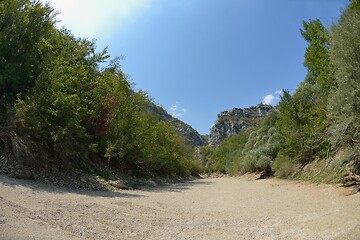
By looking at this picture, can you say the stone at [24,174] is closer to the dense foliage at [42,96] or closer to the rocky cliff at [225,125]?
the dense foliage at [42,96]

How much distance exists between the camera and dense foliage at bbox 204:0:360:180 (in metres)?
13.5

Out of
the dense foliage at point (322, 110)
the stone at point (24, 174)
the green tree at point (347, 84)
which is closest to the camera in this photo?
the green tree at point (347, 84)

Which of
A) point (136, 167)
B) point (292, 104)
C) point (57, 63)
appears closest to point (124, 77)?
Result: point (136, 167)

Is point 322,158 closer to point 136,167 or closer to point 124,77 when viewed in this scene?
point 136,167

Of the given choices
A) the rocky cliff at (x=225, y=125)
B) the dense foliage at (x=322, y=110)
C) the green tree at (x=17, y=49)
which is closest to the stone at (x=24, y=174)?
the green tree at (x=17, y=49)

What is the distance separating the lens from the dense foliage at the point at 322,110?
533 inches

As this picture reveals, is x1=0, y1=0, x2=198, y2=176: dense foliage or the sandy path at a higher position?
x1=0, y1=0, x2=198, y2=176: dense foliage

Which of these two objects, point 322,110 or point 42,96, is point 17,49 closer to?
point 42,96

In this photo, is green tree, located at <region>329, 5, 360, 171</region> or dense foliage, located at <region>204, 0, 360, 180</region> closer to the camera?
green tree, located at <region>329, 5, 360, 171</region>

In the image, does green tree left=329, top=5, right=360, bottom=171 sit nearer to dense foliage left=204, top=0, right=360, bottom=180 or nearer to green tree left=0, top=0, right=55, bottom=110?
dense foliage left=204, top=0, right=360, bottom=180

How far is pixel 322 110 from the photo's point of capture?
23734 mm

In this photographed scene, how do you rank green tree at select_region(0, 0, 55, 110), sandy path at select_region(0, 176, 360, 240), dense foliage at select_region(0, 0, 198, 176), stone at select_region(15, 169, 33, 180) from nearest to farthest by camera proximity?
sandy path at select_region(0, 176, 360, 240)
stone at select_region(15, 169, 33, 180)
dense foliage at select_region(0, 0, 198, 176)
green tree at select_region(0, 0, 55, 110)

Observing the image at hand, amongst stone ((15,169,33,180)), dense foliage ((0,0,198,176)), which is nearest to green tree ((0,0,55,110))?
dense foliage ((0,0,198,176))

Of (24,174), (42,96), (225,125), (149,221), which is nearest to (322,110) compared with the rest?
(149,221)
